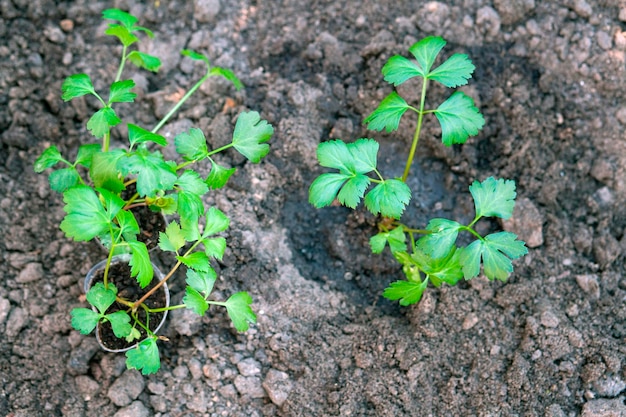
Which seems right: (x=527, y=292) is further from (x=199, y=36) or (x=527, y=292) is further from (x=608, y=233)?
(x=199, y=36)

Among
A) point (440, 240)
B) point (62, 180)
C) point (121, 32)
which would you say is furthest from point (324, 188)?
point (121, 32)

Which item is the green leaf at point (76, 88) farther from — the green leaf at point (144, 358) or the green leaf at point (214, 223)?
the green leaf at point (144, 358)

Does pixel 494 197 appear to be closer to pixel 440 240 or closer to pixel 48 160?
pixel 440 240

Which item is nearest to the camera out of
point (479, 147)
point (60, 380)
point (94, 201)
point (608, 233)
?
point (94, 201)

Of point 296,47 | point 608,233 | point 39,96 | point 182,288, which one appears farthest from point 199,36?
point 608,233

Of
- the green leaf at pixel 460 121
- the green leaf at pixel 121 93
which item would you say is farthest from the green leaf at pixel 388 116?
the green leaf at pixel 121 93
